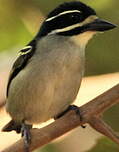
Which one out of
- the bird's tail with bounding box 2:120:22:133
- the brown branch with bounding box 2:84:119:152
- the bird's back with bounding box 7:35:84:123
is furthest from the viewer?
the bird's tail with bounding box 2:120:22:133

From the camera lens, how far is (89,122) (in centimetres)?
143

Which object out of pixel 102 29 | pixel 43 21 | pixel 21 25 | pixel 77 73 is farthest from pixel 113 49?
pixel 21 25

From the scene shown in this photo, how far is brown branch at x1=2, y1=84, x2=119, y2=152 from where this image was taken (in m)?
1.39

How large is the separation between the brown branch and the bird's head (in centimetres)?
55

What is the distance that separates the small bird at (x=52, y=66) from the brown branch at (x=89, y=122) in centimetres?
52

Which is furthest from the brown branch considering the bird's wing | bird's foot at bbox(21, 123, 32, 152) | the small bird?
the bird's wing

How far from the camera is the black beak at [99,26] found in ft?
6.31

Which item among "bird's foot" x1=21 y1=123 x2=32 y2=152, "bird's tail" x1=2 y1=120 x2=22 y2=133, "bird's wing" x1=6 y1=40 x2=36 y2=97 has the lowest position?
"bird's tail" x1=2 y1=120 x2=22 y2=133

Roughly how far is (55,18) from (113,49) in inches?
11.5

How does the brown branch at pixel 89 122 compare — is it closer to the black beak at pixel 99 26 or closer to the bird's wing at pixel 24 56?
the black beak at pixel 99 26

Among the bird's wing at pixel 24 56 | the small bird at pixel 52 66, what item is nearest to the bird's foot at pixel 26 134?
the small bird at pixel 52 66

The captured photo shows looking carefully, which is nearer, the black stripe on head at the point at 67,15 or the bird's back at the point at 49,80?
the black stripe on head at the point at 67,15

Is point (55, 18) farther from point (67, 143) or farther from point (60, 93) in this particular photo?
point (67, 143)

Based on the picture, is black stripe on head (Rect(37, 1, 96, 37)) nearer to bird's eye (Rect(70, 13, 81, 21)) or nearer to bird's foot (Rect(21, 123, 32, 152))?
bird's eye (Rect(70, 13, 81, 21))
